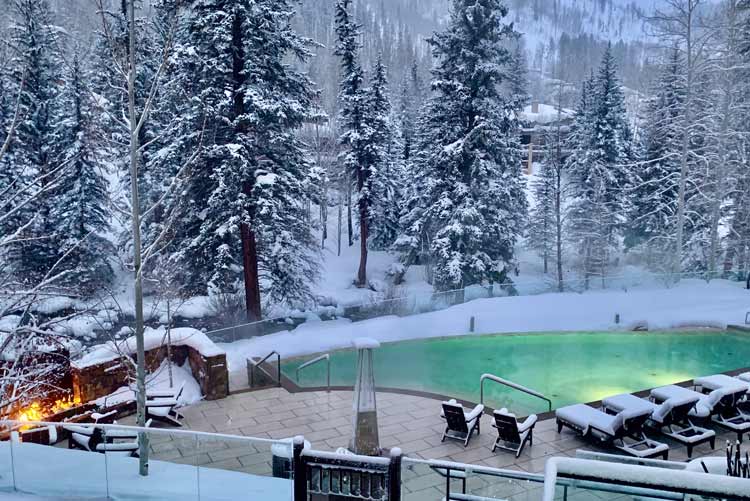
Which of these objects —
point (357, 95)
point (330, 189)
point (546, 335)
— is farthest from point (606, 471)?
point (330, 189)

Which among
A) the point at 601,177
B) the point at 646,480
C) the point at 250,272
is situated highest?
the point at 601,177

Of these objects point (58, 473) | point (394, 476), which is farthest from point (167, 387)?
point (394, 476)

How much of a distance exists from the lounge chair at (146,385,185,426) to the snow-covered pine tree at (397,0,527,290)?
15586mm

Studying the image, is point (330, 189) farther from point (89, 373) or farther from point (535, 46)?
point (535, 46)

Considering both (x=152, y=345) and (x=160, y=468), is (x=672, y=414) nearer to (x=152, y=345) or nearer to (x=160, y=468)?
(x=160, y=468)

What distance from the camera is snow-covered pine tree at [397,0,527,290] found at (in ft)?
82.3

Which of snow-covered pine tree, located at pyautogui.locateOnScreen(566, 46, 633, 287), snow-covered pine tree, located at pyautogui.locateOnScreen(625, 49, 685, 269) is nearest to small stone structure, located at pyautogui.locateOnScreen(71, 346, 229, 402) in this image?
snow-covered pine tree, located at pyautogui.locateOnScreen(625, 49, 685, 269)

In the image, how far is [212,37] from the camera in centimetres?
1759

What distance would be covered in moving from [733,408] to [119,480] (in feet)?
34.6

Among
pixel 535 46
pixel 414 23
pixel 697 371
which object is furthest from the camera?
pixel 535 46

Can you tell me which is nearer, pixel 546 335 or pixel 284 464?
pixel 284 464

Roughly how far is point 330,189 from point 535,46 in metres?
Answer: 155

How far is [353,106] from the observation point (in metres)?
29.5

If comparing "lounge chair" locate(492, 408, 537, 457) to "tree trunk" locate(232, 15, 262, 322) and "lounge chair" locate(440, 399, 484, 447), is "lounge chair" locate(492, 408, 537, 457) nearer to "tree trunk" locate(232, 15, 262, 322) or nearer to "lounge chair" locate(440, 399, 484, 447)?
"lounge chair" locate(440, 399, 484, 447)
